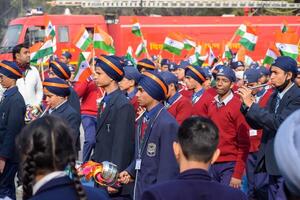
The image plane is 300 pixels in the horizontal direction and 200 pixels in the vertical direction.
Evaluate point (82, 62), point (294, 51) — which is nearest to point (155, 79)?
point (294, 51)

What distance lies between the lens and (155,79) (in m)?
6.26

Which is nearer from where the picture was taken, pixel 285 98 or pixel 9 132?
pixel 285 98

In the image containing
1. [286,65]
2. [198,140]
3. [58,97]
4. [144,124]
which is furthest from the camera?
[58,97]

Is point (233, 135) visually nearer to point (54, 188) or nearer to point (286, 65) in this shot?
point (286, 65)

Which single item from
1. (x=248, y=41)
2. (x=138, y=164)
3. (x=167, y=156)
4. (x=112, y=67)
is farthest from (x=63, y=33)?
(x=167, y=156)

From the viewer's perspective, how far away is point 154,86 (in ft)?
20.4

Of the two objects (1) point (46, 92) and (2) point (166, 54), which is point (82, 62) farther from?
(2) point (166, 54)

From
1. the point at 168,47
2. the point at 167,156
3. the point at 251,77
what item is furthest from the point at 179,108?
the point at 168,47

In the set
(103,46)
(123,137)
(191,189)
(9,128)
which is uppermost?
(191,189)

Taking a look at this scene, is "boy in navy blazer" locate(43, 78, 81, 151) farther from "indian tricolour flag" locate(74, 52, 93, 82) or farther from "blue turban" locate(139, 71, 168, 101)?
"indian tricolour flag" locate(74, 52, 93, 82)

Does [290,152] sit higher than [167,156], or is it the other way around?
[290,152]

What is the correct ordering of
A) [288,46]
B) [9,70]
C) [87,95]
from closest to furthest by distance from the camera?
[9,70], [87,95], [288,46]

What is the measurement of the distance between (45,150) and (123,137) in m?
3.74

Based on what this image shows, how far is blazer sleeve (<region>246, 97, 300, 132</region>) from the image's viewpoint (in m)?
6.45
